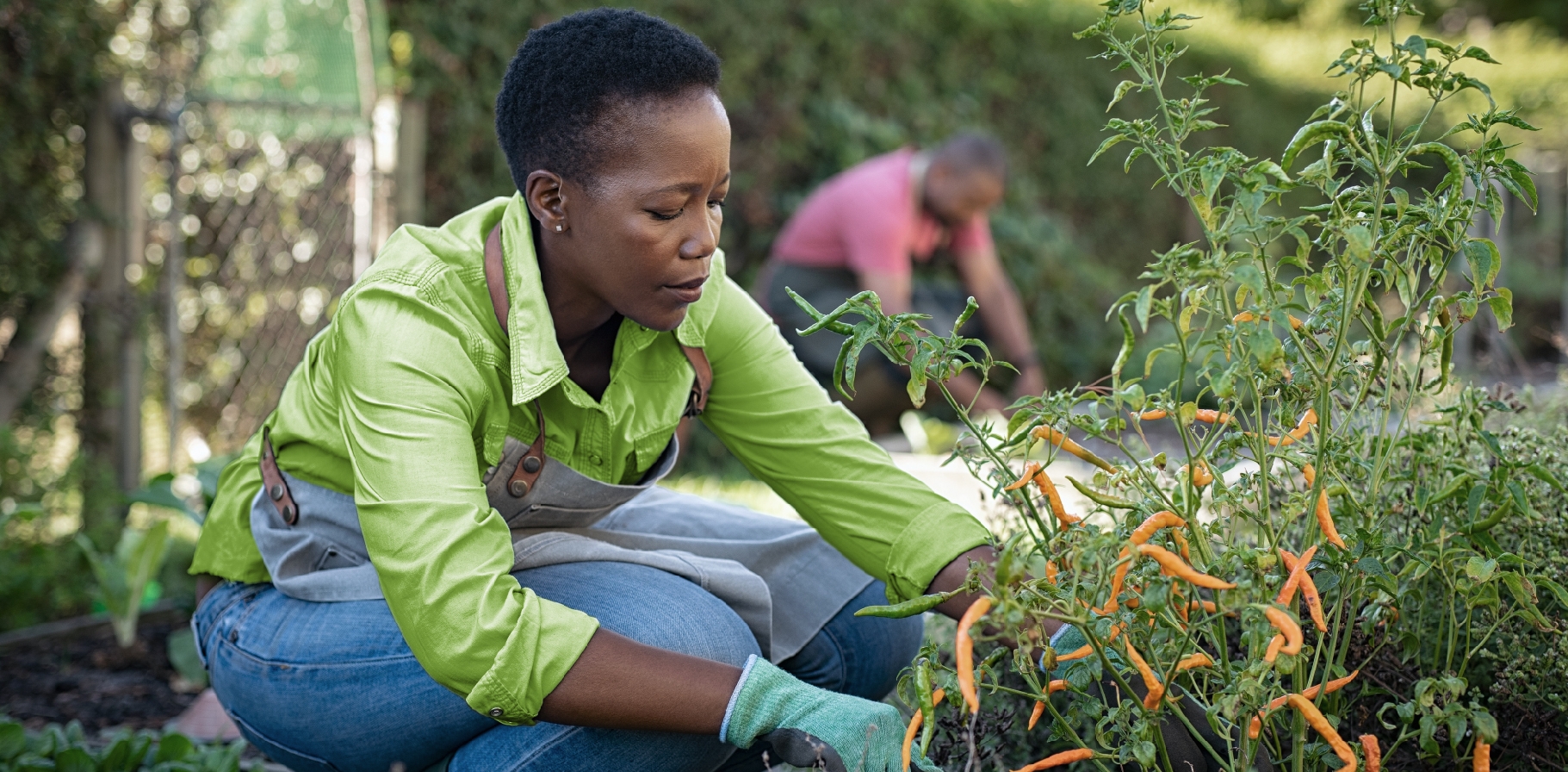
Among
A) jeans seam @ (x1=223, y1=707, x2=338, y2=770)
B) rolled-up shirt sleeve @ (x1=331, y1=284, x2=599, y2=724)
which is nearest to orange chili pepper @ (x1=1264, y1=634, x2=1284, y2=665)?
rolled-up shirt sleeve @ (x1=331, y1=284, x2=599, y2=724)

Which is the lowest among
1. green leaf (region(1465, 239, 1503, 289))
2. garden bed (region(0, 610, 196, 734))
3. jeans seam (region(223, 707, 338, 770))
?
garden bed (region(0, 610, 196, 734))

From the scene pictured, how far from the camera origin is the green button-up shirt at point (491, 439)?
145cm

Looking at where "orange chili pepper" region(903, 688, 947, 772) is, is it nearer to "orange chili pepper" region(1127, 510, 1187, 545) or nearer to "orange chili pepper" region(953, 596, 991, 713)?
"orange chili pepper" region(953, 596, 991, 713)

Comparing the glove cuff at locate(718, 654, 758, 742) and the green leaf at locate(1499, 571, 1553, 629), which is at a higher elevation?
the green leaf at locate(1499, 571, 1553, 629)

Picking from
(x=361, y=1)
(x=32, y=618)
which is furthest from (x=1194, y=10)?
(x=32, y=618)

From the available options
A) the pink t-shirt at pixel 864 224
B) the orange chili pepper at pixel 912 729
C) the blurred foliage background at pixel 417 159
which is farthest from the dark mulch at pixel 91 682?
the pink t-shirt at pixel 864 224

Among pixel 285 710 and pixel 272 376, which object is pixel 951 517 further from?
pixel 272 376

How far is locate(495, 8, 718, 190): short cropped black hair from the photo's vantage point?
162 centimetres

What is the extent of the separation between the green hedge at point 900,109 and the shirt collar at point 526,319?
3103mm

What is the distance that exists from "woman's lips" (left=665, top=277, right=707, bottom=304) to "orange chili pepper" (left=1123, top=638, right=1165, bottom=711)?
76cm

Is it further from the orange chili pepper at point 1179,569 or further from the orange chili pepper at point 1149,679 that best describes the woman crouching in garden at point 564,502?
the orange chili pepper at point 1179,569

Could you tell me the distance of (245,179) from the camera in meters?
4.11

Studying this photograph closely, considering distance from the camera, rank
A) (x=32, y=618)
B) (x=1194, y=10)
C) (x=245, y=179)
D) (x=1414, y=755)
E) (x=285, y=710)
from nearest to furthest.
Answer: (x=1414, y=755), (x=285, y=710), (x=32, y=618), (x=245, y=179), (x=1194, y=10)

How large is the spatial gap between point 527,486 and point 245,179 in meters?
2.81
